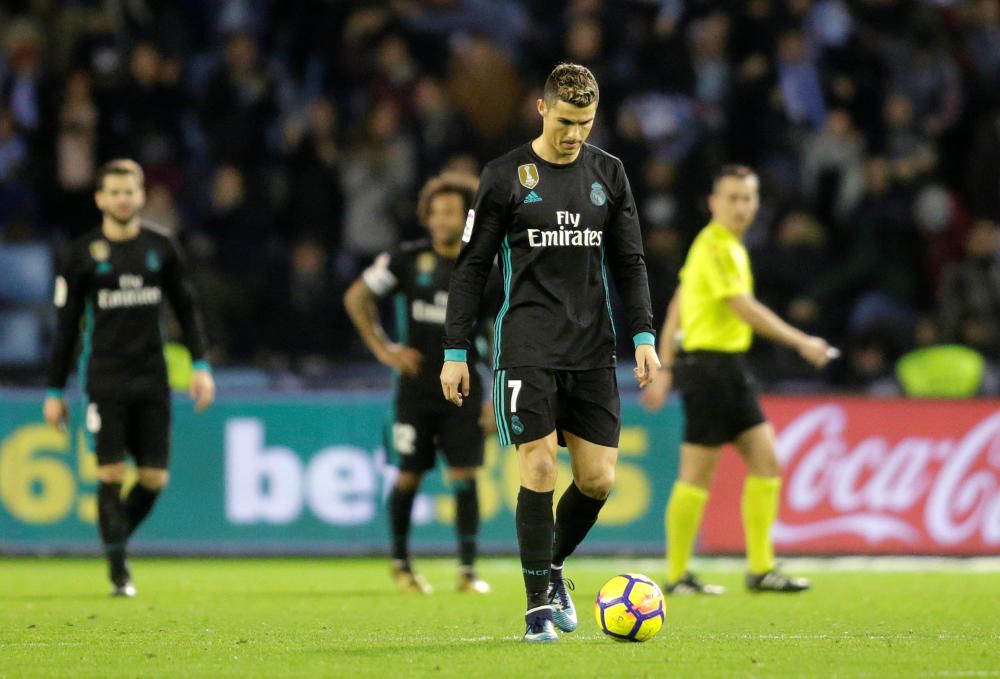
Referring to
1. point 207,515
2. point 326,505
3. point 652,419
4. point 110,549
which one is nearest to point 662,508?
point 652,419

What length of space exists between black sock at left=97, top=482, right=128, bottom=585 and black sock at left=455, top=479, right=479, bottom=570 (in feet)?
6.45

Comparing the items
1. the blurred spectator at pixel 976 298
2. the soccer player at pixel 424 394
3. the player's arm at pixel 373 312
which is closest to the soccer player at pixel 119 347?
the player's arm at pixel 373 312

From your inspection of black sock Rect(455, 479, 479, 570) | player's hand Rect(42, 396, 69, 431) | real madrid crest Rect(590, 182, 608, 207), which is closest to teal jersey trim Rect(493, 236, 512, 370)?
real madrid crest Rect(590, 182, 608, 207)

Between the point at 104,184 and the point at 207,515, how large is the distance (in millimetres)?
4046

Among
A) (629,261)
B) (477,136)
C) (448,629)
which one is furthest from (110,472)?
(477,136)

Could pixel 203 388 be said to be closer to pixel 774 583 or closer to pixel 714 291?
pixel 714 291

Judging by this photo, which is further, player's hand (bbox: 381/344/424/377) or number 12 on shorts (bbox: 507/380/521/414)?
player's hand (bbox: 381/344/424/377)

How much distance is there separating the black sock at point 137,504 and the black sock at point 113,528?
7.4 inches

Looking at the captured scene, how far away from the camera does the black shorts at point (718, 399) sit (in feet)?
32.3

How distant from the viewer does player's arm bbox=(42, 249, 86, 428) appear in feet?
32.6

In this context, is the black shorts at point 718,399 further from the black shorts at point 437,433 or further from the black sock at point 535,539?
the black sock at point 535,539

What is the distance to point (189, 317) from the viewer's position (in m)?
10.3

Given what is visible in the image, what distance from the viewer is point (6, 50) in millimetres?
17031

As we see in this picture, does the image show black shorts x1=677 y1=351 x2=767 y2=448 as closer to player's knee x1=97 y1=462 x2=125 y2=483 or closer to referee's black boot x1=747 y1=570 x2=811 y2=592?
referee's black boot x1=747 y1=570 x2=811 y2=592
